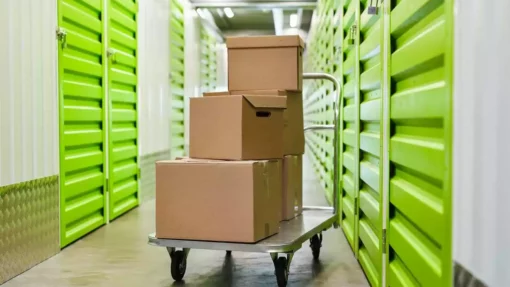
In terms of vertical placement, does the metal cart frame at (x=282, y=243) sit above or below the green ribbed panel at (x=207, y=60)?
below

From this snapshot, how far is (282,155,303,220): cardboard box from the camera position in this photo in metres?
3.09

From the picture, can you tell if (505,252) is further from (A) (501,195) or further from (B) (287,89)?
(B) (287,89)

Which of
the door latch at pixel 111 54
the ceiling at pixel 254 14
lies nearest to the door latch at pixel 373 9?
the door latch at pixel 111 54

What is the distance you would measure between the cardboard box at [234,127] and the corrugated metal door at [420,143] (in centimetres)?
73

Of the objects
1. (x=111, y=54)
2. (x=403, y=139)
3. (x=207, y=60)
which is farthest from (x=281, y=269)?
(x=207, y=60)

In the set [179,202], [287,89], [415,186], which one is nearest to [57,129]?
[179,202]

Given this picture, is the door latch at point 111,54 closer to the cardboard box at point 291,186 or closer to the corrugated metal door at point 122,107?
the corrugated metal door at point 122,107

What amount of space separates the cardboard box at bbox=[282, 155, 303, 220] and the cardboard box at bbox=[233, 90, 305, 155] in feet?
0.18

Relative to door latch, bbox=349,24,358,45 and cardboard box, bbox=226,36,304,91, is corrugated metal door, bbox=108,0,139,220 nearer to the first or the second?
cardboard box, bbox=226,36,304,91

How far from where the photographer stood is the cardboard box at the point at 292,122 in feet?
10.2

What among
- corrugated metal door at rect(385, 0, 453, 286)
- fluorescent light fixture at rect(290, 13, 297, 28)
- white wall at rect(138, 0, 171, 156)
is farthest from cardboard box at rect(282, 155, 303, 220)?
fluorescent light fixture at rect(290, 13, 297, 28)

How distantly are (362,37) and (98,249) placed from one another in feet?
7.13

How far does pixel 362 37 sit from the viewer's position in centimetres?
326

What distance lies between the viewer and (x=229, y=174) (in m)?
2.59
